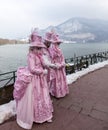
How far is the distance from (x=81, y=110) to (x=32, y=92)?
1.41m

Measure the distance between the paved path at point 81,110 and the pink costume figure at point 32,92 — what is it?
0.56 ft

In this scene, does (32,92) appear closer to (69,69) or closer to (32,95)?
(32,95)

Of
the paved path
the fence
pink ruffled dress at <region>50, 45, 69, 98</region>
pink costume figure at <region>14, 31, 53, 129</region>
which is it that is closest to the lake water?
the fence

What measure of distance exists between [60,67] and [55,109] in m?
1.21

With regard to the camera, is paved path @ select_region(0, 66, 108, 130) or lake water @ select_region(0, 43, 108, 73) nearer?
paved path @ select_region(0, 66, 108, 130)

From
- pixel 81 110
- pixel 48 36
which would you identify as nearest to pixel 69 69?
pixel 48 36

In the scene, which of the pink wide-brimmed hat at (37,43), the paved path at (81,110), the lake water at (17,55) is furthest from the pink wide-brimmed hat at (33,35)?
the lake water at (17,55)

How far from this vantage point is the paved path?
3967 millimetres

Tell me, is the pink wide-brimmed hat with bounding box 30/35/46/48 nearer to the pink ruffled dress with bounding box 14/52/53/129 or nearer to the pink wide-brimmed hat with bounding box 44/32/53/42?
the pink ruffled dress with bounding box 14/52/53/129

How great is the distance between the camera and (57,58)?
553 centimetres

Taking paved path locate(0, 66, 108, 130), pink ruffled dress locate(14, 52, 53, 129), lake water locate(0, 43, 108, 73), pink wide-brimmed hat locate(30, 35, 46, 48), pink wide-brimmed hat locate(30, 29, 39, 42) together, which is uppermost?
pink wide-brimmed hat locate(30, 29, 39, 42)

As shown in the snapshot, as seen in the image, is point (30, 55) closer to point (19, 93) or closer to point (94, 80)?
point (19, 93)

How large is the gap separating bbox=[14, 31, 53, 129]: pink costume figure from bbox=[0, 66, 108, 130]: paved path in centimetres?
17

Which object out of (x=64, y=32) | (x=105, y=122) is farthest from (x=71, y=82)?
(x=64, y=32)
